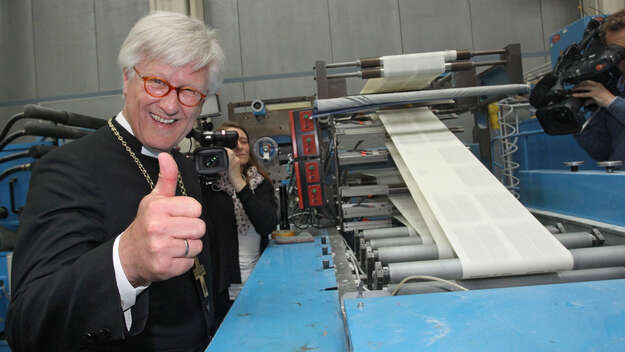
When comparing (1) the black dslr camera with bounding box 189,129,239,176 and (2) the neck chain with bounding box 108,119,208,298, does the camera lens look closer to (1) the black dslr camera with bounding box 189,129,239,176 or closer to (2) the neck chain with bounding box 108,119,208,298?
(1) the black dslr camera with bounding box 189,129,239,176

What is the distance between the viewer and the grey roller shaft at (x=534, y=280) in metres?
0.92

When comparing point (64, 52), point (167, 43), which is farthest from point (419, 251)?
point (64, 52)

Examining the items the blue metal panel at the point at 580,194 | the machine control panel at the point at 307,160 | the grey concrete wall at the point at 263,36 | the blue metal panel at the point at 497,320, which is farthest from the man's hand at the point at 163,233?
the grey concrete wall at the point at 263,36

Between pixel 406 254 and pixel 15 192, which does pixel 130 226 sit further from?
pixel 15 192

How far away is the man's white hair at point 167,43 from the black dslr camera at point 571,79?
4.43 ft

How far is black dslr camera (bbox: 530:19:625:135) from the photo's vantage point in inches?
49.7

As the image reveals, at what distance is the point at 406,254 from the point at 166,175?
808mm

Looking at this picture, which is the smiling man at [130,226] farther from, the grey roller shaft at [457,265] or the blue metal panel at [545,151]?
the blue metal panel at [545,151]

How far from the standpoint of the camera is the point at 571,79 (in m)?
1.35

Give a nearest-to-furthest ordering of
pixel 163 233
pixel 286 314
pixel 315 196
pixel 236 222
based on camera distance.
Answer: pixel 163 233
pixel 286 314
pixel 236 222
pixel 315 196

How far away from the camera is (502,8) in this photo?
5.12 metres

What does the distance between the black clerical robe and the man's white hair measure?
248mm

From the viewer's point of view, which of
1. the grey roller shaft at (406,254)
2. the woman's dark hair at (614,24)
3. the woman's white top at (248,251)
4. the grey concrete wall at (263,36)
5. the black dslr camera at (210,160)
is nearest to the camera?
the grey roller shaft at (406,254)

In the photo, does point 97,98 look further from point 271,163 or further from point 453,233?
point 453,233
